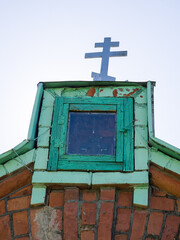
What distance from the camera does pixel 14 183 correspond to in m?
4.82

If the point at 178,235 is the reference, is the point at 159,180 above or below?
above

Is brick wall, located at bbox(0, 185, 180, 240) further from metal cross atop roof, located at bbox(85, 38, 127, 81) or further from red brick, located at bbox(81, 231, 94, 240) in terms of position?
metal cross atop roof, located at bbox(85, 38, 127, 81)

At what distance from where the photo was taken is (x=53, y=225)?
14.8 ft

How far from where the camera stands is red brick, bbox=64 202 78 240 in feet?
14.5

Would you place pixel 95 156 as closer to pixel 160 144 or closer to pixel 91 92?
pixel 160 144

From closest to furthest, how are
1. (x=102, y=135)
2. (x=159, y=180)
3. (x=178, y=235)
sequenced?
1. (x=178, y=235)
2. (x=159, y=180)
3. (x=102, y=135)

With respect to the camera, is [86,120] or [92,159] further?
[86,120]

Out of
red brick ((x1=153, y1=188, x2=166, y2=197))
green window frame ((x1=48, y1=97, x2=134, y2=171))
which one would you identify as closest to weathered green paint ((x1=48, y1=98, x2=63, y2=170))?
green window frame ((x1=48, y1=97, x2=134, y2=171))

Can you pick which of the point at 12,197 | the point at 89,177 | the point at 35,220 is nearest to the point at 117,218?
the point at 89,177

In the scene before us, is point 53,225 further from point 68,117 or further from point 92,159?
point 68,117

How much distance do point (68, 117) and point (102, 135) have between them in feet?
1.53

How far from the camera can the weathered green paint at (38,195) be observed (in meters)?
4.60

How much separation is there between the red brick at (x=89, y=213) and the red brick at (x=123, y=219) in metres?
0.25

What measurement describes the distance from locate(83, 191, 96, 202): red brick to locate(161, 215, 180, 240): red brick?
0.79 meters
